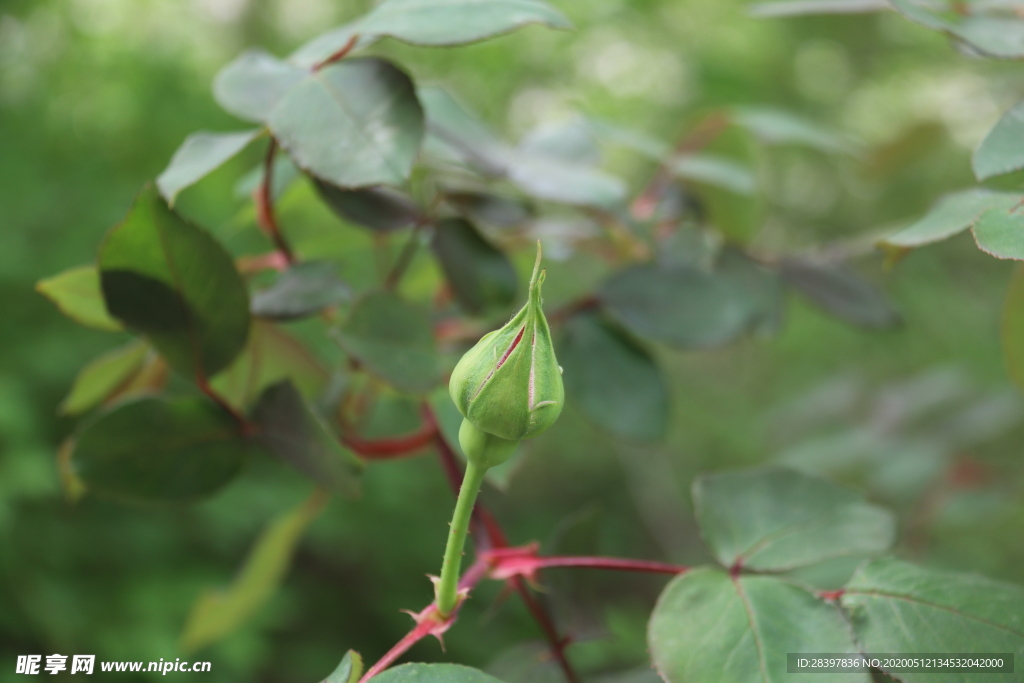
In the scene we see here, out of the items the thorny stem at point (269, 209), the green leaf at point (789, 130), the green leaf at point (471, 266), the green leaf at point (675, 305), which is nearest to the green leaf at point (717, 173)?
the green leaf at point (789, 130)

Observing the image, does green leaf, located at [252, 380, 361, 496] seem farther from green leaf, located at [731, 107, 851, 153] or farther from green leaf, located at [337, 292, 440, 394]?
green leaf, located at [731, 107, 851, 153]

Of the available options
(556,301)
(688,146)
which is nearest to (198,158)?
(688,146)

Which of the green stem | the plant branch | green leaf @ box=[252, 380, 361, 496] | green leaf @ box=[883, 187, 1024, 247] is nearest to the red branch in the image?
green leaf @ box=[252, 380, 361, 496]

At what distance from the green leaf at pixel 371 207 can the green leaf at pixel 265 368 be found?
8 cm

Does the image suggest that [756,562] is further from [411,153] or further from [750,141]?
[750,141]

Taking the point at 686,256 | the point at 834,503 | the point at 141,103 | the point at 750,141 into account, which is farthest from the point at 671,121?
the point at 834,503

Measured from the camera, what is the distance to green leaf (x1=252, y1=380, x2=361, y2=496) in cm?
36

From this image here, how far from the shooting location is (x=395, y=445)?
43cm

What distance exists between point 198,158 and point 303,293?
0.08 meters

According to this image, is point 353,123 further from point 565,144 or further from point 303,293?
point 565,144

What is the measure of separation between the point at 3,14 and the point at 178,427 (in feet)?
4.64

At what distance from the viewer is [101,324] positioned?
1.35ft

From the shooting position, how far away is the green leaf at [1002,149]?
0.32 meters

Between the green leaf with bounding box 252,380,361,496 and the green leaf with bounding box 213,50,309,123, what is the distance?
0.14m
